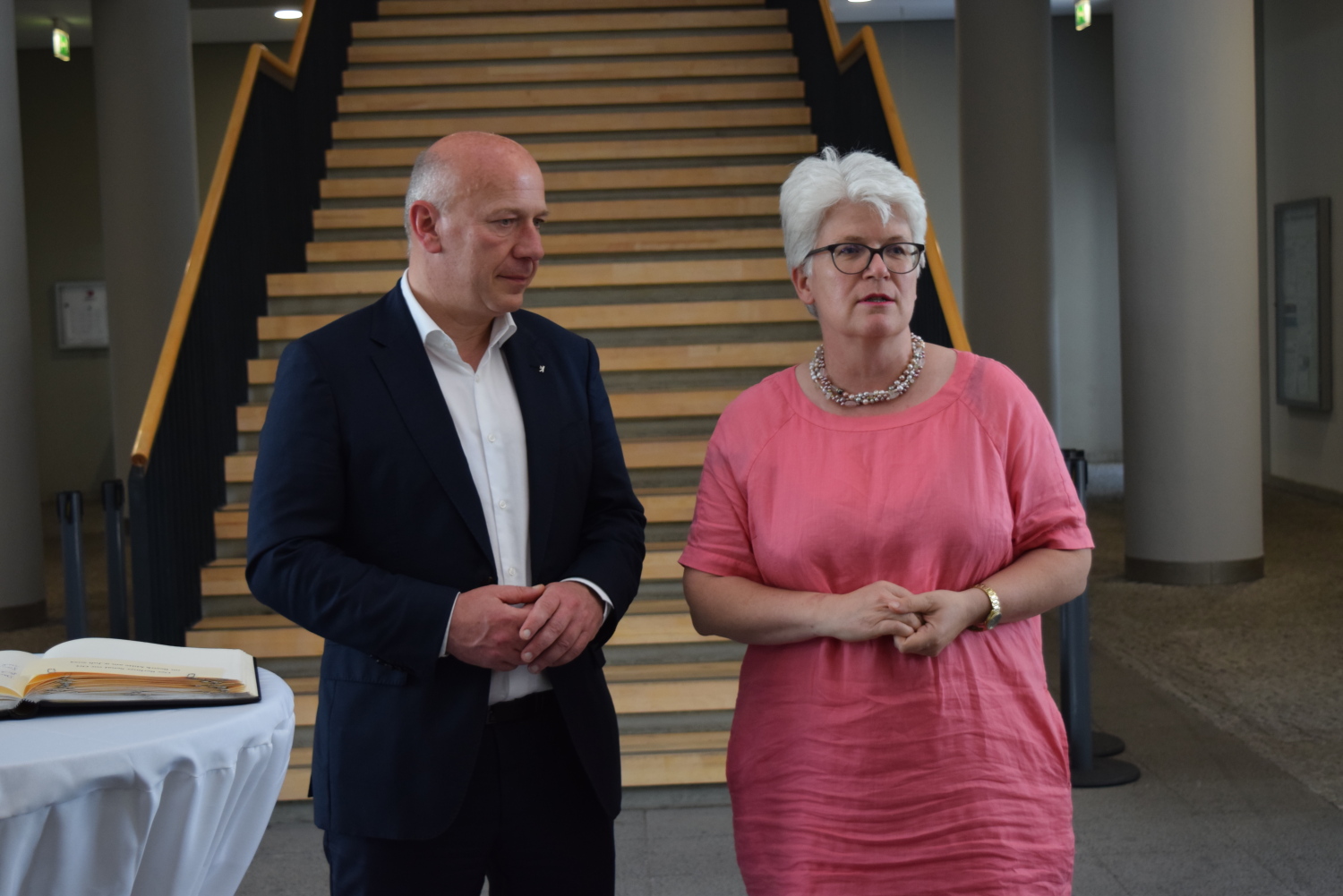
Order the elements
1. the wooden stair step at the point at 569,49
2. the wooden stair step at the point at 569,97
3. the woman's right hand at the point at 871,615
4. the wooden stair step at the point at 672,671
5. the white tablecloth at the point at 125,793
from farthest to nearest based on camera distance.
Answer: the wooden stair step at the point at 569,49 → the wooden stair step at the point at 569,97 → the wooden stair step at the point at 672,671 → the woman's right hand at the point at 871,615 → the white tablecloth at the point at 125,793

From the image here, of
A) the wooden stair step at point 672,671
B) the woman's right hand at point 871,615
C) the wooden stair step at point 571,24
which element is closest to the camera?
the woman's right hand at point 871,615

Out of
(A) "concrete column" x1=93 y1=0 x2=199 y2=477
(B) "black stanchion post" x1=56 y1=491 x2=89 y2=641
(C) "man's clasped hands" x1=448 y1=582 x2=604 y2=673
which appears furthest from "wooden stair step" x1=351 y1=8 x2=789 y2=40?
(C) "man's clasped hands" x1=448 y1=582 x2=604 y2=673

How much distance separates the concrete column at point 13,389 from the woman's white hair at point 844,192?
5888 mm

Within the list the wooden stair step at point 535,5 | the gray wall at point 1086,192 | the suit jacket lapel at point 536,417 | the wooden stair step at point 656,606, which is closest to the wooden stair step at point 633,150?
the wooden stair step at point 535,5

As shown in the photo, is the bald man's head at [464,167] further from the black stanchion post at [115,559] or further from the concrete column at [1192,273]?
the concrete column at [1192,273]

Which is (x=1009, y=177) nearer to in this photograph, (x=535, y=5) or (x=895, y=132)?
(x=535, y=5)

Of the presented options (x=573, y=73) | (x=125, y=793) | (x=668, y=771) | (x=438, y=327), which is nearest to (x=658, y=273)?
(x=573, y=73)

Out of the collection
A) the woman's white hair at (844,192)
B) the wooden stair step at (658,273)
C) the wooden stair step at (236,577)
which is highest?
the wooden stair step at (658,273)

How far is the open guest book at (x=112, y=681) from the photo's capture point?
5.58 feet

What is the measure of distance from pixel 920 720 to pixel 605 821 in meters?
0.53

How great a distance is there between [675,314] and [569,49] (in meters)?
2.35

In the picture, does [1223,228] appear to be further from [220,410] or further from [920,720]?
[920,720]

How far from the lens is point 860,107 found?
19.6 ft

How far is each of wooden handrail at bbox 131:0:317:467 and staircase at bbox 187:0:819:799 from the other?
1.95 ft
